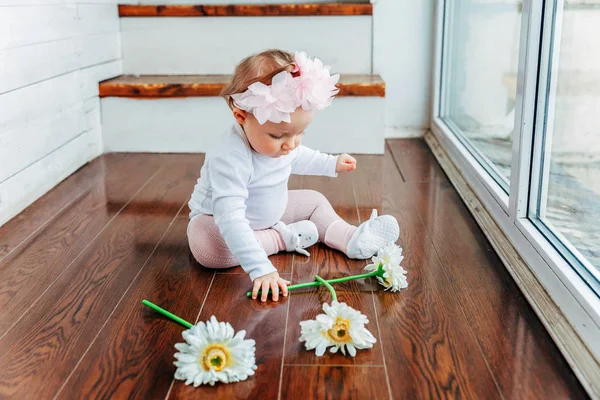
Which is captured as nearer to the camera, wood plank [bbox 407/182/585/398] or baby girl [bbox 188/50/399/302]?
wood plank [bbox 407/182/585/398]

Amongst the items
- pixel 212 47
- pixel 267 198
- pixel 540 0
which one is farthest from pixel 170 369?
pixel 212 47

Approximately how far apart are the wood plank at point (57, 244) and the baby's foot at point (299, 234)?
1.53 feet

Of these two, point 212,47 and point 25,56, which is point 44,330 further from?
point 212,47

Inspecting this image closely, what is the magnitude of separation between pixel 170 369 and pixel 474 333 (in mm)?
507

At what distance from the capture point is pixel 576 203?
52.1 inches

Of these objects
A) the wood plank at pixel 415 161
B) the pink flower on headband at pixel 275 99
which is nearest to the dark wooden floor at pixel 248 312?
the wood plank at pixel 415 161

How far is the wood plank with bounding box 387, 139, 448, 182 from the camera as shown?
87.4 inches

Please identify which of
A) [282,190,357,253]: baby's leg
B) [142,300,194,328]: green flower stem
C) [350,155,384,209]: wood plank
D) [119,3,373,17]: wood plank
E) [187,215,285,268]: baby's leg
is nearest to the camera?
[142,300,194,328]: green flower stem

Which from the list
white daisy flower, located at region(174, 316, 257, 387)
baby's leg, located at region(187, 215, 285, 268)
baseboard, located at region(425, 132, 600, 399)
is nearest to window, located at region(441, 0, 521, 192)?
baseboard, located at region(425, 132, 600, 399)

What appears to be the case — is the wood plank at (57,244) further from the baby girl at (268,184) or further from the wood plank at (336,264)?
the wood plank at (336,264)

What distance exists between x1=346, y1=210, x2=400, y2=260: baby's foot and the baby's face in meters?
0.26

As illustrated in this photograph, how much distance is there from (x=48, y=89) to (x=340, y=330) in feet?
4.47

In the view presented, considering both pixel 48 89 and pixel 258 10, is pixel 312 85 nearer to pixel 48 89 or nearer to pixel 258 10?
pixel 48 89

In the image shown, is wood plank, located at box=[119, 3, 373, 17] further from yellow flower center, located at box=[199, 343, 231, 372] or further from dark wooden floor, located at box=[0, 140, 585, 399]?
yellow flower center, located at box=[199, 343, 231, 372]
